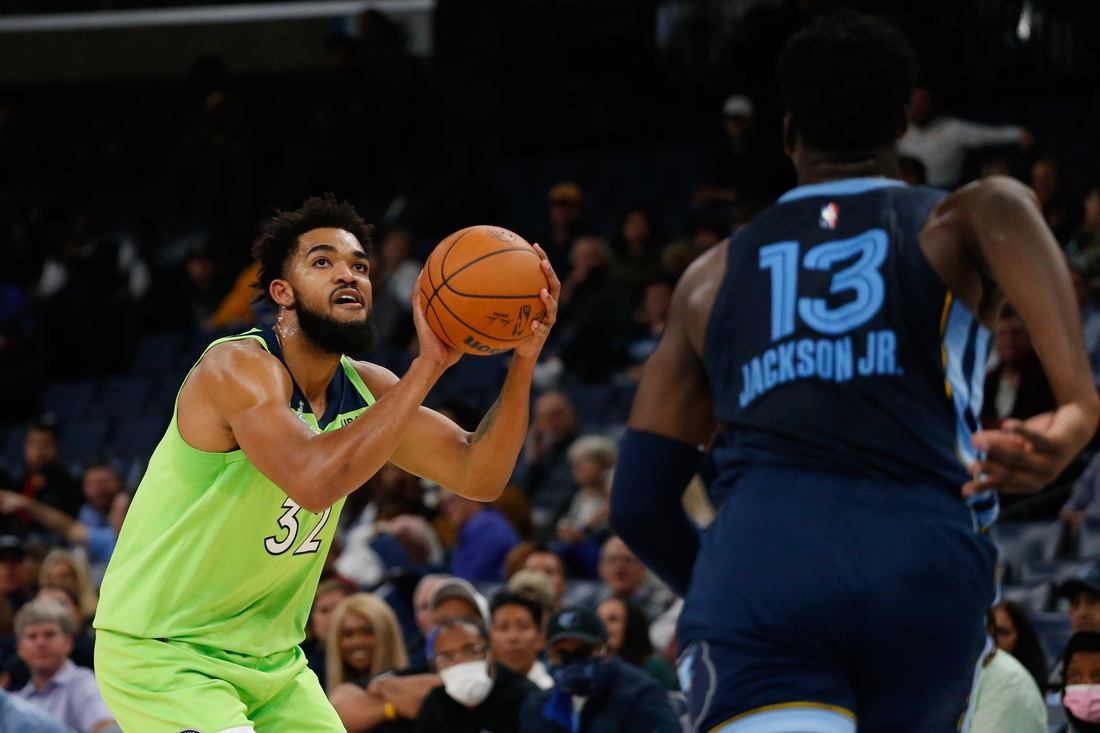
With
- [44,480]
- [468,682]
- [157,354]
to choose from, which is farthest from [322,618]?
[157,354]

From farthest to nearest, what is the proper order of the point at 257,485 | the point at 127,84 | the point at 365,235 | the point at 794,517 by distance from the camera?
the point at 127,84, the point at 365,235, the point at 257,485, the point at 794,517

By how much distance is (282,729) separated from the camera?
3920 mm

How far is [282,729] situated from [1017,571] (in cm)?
486

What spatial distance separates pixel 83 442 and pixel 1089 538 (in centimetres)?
849

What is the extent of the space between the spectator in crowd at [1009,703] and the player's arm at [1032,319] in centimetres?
315

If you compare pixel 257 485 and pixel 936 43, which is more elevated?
pixel 936 43

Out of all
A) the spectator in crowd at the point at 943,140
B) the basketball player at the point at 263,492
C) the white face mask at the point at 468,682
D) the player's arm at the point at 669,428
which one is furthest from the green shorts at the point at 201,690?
the spectator in crowd at the point at 943,140

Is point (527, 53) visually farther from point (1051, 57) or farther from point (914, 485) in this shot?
point (914, 485)

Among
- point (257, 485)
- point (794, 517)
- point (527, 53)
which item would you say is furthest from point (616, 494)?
point (527, 53)

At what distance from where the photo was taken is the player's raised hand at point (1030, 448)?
92.9 inches

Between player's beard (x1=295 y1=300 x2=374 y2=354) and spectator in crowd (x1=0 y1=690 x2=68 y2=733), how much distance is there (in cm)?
278

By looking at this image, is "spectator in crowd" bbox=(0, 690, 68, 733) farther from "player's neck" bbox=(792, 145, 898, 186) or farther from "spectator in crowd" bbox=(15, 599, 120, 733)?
"player's neck" bbox=(792, 145, 898, 186)

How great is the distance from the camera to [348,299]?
4.03 metres

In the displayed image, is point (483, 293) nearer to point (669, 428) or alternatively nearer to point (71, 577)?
point (669, 428)
